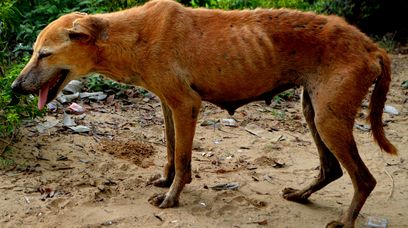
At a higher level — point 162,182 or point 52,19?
point 52,19

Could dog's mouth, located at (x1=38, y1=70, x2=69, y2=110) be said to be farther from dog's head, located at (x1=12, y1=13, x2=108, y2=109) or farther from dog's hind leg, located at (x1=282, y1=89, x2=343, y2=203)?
dog's hind leg, located at (x1=282, y1=89, x2=343, y2=203)

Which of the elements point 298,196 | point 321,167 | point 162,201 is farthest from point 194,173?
point 321,167

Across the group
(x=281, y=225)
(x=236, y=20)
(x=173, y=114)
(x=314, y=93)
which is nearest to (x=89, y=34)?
(x=173, y=114)

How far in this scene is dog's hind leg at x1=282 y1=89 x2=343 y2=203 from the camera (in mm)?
5297

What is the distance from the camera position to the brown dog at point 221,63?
4867 mm

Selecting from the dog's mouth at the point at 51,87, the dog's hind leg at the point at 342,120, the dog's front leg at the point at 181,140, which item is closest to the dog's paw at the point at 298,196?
the dog's hind leg at the point at 342,120

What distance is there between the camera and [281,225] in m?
5.06

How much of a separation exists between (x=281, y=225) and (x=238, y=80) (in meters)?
1.29

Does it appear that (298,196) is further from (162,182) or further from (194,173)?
(162,182)

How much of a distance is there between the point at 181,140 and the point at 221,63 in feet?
2.44

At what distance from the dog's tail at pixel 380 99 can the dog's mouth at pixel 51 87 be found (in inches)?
103

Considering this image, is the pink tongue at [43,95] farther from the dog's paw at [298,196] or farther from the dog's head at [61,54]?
the dog's paw at [298,196]

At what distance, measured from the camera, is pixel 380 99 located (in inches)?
199

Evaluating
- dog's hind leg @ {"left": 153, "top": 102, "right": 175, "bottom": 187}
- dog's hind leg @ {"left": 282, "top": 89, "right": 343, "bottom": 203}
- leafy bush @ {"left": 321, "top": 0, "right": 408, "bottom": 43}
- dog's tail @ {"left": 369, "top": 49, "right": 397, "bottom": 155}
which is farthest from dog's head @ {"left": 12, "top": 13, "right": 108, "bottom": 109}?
leafy bush @ {"left": 321, "top": 0, "right": 408, "bottom": 43}
